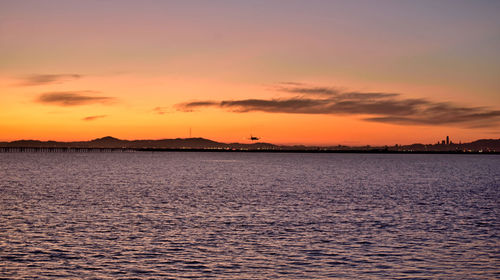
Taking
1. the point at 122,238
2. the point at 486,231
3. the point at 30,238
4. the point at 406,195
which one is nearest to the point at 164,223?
the point at 122,238

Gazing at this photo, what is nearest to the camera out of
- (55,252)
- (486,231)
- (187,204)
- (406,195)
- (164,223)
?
(55,252)

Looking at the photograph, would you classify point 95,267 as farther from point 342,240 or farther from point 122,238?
point 342,240

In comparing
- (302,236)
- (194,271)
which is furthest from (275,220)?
(194,271)

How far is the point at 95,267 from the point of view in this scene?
2522cm

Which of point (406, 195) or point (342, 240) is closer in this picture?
point (342, 240)

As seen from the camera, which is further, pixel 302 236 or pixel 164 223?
pixel 164 223

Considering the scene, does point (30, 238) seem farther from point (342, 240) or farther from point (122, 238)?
point (342, 240)

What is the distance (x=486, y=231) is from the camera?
37.2m

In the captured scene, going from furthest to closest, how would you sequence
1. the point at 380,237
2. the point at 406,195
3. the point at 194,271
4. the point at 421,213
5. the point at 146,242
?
the point at 406,195
the point at 421,213
the point at 380,237
the point at 146,242
the point at 194,271

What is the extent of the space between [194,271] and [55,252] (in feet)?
28.7

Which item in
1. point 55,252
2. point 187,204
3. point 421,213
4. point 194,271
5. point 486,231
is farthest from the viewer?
point 187,204

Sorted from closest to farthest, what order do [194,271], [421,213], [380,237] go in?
[194,271], [380,237], [421,213]

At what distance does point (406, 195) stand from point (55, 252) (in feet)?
167

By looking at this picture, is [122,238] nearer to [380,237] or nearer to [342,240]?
[342,240]
